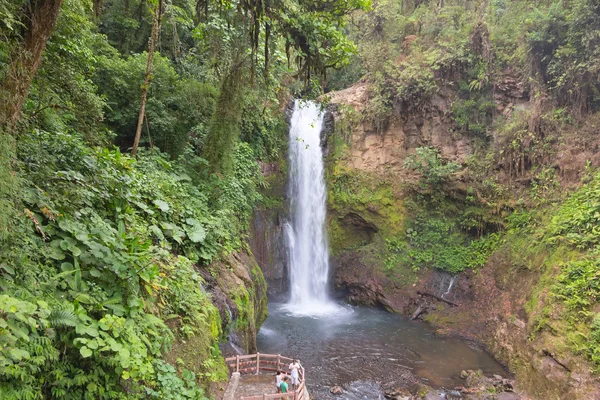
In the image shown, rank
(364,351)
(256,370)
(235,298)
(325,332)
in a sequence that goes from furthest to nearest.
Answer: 1. (325,332)
2. (364,351)
3. (235,298)
4. (256,370)

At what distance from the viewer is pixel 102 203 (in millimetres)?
5719

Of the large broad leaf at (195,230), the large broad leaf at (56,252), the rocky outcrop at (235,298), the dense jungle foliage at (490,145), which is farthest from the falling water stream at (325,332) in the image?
the large broad leaf at (56,252)

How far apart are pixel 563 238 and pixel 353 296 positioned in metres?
9.10

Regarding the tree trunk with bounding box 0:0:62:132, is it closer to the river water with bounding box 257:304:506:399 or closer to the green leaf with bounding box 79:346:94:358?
the green leaf with bounding box 79:346:94:358

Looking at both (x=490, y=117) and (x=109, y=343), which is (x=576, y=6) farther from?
(x=109, y=343)

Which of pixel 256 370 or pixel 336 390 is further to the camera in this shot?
pixel 336 390

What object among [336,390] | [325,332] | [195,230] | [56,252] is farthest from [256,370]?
[325,332]

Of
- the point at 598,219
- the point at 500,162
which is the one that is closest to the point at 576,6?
the point at 500,162

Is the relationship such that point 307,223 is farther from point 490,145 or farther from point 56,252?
point 56,252

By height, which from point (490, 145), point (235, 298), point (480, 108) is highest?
point (480, 108)

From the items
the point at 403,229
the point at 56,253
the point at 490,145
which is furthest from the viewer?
the point at 403,229

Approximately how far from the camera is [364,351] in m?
12.3

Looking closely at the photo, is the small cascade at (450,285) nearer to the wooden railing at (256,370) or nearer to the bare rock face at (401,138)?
the bare rock face at (401,138)

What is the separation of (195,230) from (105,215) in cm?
241
